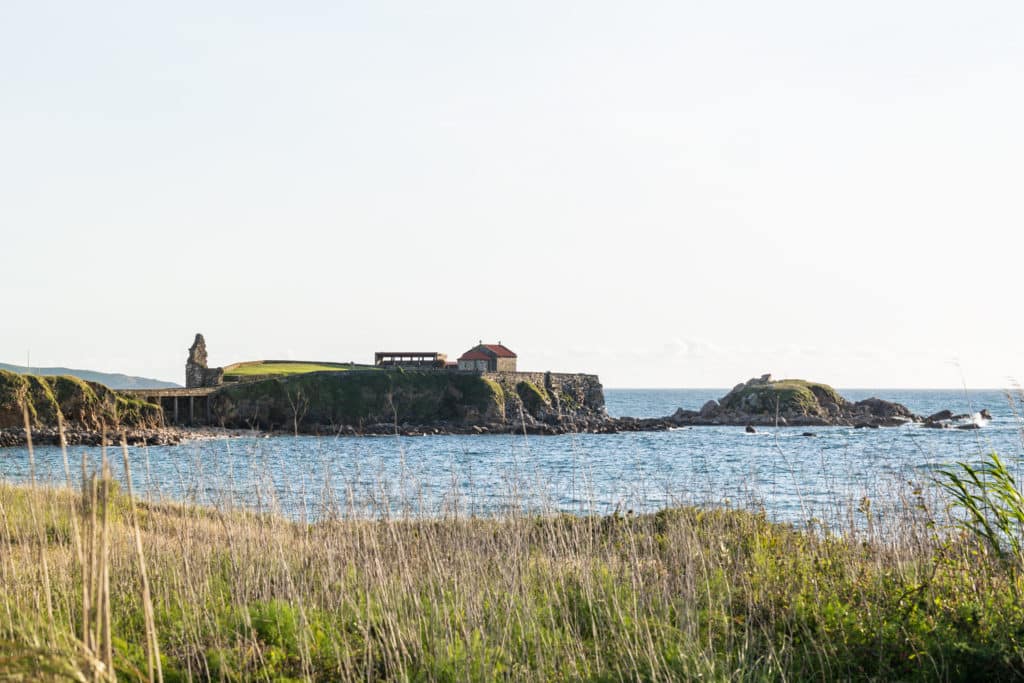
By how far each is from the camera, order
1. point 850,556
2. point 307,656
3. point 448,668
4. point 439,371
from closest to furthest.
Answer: point 307,656 < point 448,668 < point 850,556 < point 439,371

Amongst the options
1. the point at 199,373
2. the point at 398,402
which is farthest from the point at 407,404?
the point at 199,373

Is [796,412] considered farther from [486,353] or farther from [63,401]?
[63,401]

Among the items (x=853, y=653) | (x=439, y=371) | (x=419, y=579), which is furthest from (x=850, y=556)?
(x=439, y=371)

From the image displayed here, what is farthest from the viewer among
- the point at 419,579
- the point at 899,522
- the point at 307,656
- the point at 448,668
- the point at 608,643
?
the point at 899,522

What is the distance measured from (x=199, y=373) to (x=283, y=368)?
9.96 meters

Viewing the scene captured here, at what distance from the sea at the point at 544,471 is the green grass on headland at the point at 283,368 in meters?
18.2

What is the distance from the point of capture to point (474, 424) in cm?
6412

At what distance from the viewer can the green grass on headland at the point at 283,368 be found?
67.8 m

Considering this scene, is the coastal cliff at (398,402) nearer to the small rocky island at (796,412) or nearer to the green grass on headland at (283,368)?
the green grass on headland at (283,368)

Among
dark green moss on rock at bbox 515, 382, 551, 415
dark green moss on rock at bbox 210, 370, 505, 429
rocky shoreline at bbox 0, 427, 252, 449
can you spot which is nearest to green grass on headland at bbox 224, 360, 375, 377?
dark green moss on rock at bbox 210, 370, 505, 429

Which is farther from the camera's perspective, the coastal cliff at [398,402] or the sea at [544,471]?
the coastal cliff at [398,402]

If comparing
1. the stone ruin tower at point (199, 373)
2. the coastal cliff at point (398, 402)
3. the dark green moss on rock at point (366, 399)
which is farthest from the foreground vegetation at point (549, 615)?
the stone ruin tower at point (199, 373)

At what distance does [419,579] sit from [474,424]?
57.7m

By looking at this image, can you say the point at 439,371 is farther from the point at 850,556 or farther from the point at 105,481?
the point at 105,481
